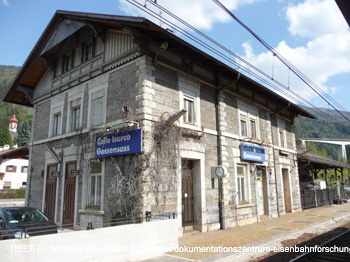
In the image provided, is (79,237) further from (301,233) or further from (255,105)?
(255,105)

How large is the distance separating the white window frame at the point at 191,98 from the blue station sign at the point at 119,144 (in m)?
2.43

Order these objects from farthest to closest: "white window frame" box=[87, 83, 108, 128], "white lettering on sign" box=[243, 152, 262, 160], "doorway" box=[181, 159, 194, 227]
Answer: "white lettering on sign" box=[243, 152, 262, 160] < "white window frame" box=[87, 83, 108, 128] < "doorway" box=[181, 159, 194, 227]

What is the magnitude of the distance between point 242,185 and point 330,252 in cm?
589

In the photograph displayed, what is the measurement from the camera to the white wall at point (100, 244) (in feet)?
16.6

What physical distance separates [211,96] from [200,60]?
5.85ft

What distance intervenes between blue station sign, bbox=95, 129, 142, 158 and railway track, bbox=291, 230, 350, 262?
5648 millimetres

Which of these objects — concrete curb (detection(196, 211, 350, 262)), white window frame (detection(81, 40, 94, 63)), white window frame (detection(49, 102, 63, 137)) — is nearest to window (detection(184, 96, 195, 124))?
white window frame (detection(81, 40, 94, 63))

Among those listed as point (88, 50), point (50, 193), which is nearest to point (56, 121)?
point (50, 193)

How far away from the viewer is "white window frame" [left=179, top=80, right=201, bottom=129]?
1103 cm

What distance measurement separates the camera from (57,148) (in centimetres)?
1313

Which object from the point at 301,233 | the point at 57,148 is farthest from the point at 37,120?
the point at 301,233

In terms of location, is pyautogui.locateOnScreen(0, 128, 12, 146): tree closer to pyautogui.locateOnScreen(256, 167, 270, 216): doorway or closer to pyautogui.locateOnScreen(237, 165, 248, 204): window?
pyautogui.locateOnScreen(256, 167, 270, 216): doorway

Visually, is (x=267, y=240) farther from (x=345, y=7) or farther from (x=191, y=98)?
(x=345, y=7)

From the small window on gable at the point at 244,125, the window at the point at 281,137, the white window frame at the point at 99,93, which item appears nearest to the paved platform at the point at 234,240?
the small window on gable at the point at 244,125
